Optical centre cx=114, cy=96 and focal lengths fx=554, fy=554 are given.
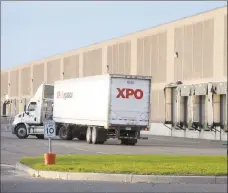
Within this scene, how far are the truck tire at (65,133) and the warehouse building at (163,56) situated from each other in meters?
8.53

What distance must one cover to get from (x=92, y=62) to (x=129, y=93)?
4324 centimetres

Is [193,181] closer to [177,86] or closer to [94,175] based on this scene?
[94,175]

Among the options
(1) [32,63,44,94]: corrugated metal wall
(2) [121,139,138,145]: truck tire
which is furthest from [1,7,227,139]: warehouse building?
(2) [121,139,138,145]: truck tire

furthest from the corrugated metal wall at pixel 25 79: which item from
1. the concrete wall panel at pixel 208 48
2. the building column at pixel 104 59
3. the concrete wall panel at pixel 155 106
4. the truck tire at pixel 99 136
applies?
the truck tire at pixel 99 136

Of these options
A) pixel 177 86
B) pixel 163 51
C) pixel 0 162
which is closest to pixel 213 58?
pixel 177 86

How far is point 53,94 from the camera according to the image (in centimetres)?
4094

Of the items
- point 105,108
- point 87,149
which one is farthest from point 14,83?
point 87,149

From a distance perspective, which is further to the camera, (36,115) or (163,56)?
(163,56)

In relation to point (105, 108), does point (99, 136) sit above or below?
below

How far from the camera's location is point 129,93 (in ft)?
105

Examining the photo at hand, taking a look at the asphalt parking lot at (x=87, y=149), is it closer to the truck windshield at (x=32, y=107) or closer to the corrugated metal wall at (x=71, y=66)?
the truck windshield at (x=32, y=107)

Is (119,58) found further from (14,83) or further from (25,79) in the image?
(14,83)

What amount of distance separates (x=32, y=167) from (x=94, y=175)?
2524 millimetres

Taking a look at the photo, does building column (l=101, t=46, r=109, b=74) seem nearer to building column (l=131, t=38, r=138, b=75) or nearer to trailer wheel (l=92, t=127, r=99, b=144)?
building column (l=131, t=38, r=138, b=75)
